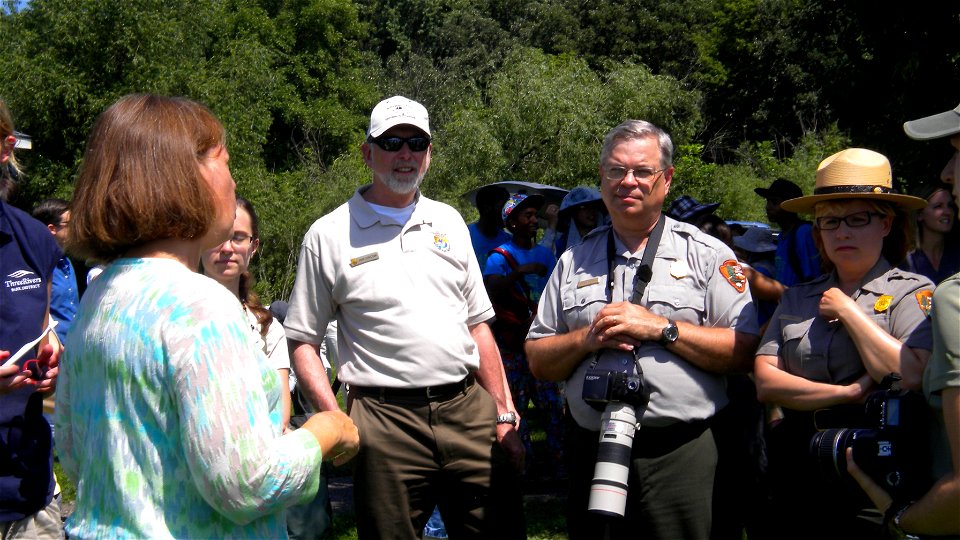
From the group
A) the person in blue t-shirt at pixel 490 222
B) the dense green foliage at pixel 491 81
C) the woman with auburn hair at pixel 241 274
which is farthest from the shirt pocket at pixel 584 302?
the dense green foliage at pixel 491 81

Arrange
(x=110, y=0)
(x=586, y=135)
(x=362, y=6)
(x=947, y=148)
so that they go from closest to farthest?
(x=947, y=148) < (x=586, y=135) < (x=110, y=0) < (x=362, y=6)

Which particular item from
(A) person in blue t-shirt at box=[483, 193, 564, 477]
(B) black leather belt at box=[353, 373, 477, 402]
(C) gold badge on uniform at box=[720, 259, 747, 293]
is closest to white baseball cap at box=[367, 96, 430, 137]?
(B) black leather belt at box=[353, 373, 477, 402]

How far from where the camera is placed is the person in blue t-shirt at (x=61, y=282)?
5877 mm

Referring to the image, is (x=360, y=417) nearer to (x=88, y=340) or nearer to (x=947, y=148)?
(x=88, y=340)

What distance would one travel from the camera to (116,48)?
24281 millimetres

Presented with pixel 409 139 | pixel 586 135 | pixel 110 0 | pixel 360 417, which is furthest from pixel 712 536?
pixel 110 0

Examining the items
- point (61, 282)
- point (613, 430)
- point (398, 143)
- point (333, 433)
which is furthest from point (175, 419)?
A: point (61, 282)

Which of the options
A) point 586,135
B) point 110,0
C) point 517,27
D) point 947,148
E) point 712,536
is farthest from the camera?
point 517,27

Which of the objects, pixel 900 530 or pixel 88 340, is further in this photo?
pixel 900 530

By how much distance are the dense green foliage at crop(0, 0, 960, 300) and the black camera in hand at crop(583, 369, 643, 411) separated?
6.78 metres

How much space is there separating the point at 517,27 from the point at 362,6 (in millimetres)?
11023

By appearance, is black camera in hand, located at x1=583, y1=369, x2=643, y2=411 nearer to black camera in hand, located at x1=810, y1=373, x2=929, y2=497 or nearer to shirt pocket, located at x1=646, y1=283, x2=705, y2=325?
shirt pocket, located at x1=646, y1=283, x2=705, y2=325

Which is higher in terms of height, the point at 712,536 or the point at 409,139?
the point at 409,139

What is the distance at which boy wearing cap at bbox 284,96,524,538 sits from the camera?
13.1ft
